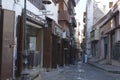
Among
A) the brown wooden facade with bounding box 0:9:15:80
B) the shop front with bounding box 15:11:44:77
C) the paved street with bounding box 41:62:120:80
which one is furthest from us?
the paved street with bounding box 41:62:120:80

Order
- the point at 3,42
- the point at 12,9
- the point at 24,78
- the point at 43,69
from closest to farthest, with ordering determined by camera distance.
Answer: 1. the point at 24,78
2. the point at 3,42
3. the point at 12,9
4. the point at 43,69

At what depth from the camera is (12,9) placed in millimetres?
20500

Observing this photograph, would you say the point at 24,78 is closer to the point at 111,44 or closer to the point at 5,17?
the point at 5,17

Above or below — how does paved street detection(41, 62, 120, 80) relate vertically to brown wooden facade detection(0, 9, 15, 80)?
below

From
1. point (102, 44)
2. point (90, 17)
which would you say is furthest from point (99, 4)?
point (102, 44)

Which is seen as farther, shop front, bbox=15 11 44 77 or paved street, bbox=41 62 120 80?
paved street, bbox=41 62 120 80

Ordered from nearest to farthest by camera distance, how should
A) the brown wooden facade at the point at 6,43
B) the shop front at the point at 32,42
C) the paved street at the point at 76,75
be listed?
the brown wooden facade at the point at 6,43, the shop front at the point at 32,42, the paved street at the point at 76,75

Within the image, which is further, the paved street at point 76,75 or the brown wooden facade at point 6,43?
the paved street at point 76,75

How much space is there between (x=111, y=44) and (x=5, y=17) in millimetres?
39033

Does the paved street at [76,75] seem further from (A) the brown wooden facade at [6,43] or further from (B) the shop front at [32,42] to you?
(A) the brown wooden facade at [6,43]

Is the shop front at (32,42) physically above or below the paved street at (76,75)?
above

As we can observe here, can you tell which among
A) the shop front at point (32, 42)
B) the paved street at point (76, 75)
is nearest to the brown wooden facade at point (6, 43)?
the shop front at point (32, 42)

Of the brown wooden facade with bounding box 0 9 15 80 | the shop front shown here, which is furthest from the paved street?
the brown wooden facade with bounding box 0 9 15 80

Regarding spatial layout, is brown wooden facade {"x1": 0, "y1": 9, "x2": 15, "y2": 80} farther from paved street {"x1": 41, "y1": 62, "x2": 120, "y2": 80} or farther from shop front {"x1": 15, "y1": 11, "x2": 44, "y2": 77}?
paved street {"x1": 41, "y1": 62, "x2": 120, "y2": 80}
